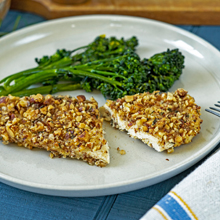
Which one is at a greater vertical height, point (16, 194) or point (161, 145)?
point (161, 145)

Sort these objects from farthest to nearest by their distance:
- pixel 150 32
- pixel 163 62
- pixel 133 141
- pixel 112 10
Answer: pixel 112 10 → pixel 150 32 → pixel 163 62 → pixel 133 141

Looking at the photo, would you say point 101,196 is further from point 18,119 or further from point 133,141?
point 18,119

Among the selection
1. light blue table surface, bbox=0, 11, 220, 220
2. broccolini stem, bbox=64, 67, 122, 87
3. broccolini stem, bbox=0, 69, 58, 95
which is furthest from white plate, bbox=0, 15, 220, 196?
broccolini stem, bbox=0, 69, 58, 95

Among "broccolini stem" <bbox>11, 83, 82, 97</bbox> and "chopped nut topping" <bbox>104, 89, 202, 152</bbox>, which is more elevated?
"chopped nut topping" <bbox>104, 89, 202, 152</bbox>

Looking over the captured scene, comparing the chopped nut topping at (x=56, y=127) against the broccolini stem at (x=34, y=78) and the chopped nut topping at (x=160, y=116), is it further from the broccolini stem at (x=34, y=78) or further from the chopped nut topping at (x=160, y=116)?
the broccolini stem at (x=34, y=78)

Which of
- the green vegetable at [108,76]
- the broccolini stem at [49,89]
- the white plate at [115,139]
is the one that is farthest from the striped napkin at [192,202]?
the broccolini stem at [49,89]

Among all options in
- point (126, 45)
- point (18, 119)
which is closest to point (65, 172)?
point (18, 119)

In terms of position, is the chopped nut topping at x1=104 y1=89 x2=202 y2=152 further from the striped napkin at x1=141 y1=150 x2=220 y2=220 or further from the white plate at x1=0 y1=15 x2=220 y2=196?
the striped napkin at x1=141 y1=150 x2=220 y2=220
